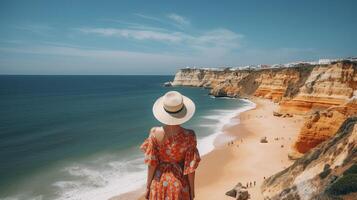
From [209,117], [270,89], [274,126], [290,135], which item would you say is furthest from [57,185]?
[270,89]

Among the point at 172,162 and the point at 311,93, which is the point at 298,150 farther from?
the point at 311,93

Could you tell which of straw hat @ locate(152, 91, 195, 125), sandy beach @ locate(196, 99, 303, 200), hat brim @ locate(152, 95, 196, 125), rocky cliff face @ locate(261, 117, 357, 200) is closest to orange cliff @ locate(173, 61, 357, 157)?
sandy beach @ locate(196, 99, 303, 200)

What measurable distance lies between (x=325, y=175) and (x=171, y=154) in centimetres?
802

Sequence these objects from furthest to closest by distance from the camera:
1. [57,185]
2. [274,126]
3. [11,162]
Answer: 1. [274,126]
2. [11,162]
3. [57,185]

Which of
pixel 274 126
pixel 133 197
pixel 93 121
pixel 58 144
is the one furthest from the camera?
pixel 93 121

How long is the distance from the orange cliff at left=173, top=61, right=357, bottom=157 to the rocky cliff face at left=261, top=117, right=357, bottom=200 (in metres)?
4.32

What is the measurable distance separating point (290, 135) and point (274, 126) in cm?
531

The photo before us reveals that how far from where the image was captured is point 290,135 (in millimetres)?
27797

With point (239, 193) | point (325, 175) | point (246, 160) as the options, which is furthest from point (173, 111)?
point (246, 160)

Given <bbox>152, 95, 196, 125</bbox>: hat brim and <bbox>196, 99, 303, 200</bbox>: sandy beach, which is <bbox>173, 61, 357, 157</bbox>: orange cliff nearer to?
<bbox>196, 99, 303, 200</bbox>: sandy beach

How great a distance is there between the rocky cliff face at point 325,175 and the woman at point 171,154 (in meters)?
6.10

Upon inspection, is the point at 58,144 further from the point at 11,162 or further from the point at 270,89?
the point at 270,89

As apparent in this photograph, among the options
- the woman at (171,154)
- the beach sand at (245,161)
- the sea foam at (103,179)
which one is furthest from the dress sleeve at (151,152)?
the sea foam at (103,179)

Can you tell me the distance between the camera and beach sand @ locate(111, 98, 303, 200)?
52.5ft
